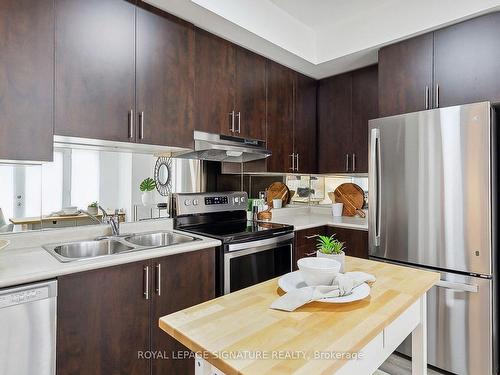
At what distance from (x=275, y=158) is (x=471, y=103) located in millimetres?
1551

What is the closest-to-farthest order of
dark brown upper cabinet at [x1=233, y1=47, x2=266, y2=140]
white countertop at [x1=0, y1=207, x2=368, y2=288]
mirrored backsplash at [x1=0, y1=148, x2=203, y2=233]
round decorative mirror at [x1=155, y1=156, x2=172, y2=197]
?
white countertop at [x1=0, y1=207, x2=368, y2=288]
mirrored backsplash at [x1=0, y1=148, x2=203, y2=233]
round decorative mirror at [x1=155, y1=156, x2=172, y2=197]
dark brown upper cabinet at [x1=233, y1=47, x2=266, y2=140]

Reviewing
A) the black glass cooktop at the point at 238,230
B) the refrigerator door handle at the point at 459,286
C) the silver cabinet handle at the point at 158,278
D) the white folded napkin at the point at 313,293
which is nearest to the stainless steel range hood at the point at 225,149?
the black glass cooktop at the point at 238,230

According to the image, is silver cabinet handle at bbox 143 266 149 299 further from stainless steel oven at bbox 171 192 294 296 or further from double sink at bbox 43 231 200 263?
stainless steel oven at bbox 171 192 294 296

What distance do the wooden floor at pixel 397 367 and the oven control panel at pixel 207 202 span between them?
1.69m

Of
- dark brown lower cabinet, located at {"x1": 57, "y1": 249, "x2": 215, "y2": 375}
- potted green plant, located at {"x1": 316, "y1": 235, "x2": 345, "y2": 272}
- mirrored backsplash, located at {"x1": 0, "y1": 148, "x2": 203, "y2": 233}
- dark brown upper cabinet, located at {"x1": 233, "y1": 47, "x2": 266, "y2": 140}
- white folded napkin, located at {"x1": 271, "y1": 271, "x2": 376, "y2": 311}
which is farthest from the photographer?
dark brown upper cabinet, located at {"x1": 233, "y1": 47, "x2": 266, "y2": 140}

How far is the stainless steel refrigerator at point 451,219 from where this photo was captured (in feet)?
6.34

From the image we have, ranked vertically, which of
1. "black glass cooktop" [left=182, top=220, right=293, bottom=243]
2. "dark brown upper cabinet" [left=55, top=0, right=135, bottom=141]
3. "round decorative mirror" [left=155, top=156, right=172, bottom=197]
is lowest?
"black glass cooktop" [left=182, top=220, right=293, bottom=243]

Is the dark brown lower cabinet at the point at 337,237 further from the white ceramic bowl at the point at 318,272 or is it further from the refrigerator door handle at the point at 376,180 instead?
the white ceramic bowl at the point at 318,272

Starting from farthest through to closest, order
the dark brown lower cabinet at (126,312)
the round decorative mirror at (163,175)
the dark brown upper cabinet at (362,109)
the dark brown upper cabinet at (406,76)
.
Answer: the dark brown upper cabinet at (362,109), the round decorative mirror at (163,175), the dark brown upper cabinet at (406,76), the dark brown lower cabinet at (126,312)

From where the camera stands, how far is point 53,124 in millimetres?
1649

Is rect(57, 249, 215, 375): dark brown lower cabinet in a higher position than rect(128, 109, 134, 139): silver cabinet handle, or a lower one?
lower

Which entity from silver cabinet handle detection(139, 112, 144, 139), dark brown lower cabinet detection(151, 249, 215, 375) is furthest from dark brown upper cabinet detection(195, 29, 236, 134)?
dark brown lower cabinet detection(151, 249, 215, 375)

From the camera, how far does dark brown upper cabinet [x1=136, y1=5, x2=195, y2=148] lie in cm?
201

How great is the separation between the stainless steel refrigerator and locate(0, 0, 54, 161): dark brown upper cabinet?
2252mm
